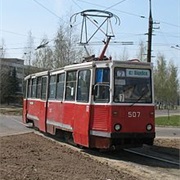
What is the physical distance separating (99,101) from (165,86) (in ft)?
231

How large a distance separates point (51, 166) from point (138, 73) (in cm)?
476

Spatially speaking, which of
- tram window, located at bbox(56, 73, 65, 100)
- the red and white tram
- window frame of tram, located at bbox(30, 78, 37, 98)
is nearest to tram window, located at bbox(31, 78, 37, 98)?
window frame of tram, located at bbox(30, 78, 37, 98)

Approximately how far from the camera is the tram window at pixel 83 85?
46.8 ft

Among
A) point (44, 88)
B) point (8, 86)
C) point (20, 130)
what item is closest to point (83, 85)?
point (44, 88)

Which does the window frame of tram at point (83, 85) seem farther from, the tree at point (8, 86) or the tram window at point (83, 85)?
the tree at point (8, 86)

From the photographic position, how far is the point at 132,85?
538 inches

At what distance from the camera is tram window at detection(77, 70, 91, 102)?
14273 mm

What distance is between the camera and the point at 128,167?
38.1 feet

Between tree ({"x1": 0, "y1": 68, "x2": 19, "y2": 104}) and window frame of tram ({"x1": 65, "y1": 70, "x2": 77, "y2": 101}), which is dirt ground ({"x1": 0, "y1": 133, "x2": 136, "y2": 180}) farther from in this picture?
tree ({"x1": 0, "y1": 68, "x2": 19, "y2": 104})

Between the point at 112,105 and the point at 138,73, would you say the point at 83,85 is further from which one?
the point at 138,73

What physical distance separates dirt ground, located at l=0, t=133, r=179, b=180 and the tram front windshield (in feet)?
7.07

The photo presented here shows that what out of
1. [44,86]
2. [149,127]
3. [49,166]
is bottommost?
[49,166]

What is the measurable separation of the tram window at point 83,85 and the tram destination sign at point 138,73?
1.35 meters

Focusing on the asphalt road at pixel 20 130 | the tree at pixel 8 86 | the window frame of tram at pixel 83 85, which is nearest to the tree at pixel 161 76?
the tree at pixel 8 86
